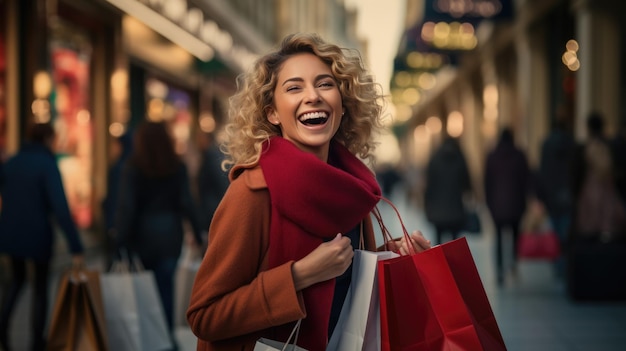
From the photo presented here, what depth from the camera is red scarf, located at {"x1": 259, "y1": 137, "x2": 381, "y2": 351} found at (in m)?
2.14

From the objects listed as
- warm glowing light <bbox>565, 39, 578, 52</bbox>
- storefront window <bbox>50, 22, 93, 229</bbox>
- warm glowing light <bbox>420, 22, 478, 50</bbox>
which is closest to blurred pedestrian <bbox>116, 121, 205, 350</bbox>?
storefront window <bbox>50, 22, 93, 229</bbox>

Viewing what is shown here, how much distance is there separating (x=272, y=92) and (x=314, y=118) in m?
0.17

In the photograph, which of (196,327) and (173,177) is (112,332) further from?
(196,327)

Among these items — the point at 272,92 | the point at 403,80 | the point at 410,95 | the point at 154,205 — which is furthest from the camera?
the point at 410,95

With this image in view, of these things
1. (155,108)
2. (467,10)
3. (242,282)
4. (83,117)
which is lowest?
(242,282)

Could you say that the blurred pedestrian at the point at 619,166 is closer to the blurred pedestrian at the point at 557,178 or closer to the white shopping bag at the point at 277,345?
the blurred pedestrian at the point at 557,178

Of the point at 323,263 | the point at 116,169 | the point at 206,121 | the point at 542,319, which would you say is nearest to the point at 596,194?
the point at 542,319

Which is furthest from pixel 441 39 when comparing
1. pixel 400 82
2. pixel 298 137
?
pixel 400 82

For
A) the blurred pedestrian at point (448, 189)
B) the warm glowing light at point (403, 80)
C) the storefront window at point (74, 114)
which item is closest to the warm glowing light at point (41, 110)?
the storefront window at point (74, 114)

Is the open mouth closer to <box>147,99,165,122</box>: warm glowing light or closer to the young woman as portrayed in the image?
the young woman

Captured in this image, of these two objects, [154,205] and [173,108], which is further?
[173,108]

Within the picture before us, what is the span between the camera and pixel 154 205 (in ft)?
19.1

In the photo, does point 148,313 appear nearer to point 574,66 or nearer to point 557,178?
point 557,178

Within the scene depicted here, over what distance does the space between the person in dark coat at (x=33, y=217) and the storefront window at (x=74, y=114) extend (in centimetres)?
540
